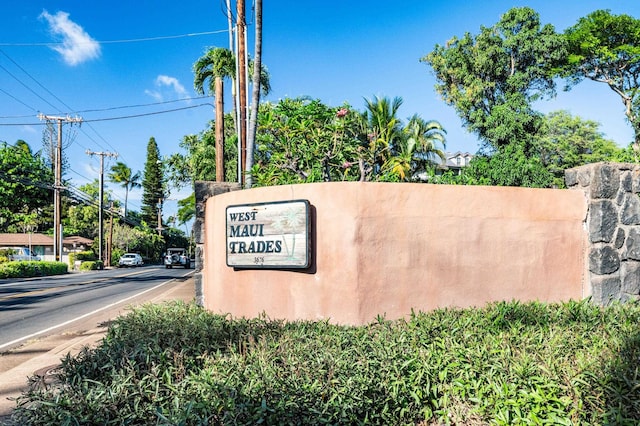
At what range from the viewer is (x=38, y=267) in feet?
98.1

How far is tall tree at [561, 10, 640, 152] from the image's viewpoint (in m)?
26.5

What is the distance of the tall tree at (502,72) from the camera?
25156 millimetres

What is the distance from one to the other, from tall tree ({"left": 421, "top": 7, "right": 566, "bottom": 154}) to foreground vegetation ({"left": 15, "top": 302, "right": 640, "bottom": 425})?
74.5 ft

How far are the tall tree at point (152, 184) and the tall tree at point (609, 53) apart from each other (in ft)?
181

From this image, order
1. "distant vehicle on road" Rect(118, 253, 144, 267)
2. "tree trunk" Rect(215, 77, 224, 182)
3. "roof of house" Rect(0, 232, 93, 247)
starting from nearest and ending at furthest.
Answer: "tree trunk" Rect(215, 77, 224, 182), "roof of house" Rect(0, 232, 93, 247), "distant vehicle on road" Rect(118, 253, 144, 267)

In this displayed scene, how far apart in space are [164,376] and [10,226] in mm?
56773

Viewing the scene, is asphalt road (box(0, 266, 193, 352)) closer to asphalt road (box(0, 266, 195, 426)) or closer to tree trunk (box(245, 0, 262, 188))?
→ asphalt road (box(0, 266, 195, 426))

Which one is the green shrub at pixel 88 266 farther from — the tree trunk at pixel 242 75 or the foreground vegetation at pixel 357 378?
the foreground vegetation at pixel 357 378

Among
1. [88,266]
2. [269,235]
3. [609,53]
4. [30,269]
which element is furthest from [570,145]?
[88,266]

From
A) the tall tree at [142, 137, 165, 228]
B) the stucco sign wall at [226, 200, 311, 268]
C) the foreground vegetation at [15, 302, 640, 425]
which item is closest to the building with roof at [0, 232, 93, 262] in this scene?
the tall tree at [142, 137, 165, 228]

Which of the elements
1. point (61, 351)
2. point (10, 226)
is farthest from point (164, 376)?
point (10, 226)

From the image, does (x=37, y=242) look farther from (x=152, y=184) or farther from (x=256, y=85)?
(x=256, y=85)

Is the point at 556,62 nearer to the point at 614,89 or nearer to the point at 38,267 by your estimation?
the point at 614,89

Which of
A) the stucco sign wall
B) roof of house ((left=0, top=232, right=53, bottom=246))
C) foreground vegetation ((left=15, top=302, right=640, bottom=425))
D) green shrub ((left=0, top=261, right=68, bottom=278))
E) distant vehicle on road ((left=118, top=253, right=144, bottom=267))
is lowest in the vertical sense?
distant vehicle on road ((left=118, top=253, right=144, bottom=267))
